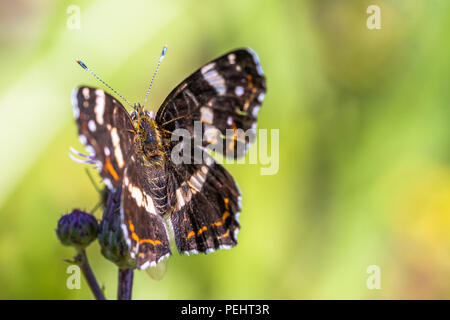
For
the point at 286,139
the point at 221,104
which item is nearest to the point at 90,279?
the point at 221,104

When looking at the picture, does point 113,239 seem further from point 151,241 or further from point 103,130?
point 103,130

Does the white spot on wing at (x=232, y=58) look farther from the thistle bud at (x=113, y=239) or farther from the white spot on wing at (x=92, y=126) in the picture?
the thistle bud at (x=113, y=239)

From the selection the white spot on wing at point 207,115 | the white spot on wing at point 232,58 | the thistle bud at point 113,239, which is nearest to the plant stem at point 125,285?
the thistle bud at point 113,239

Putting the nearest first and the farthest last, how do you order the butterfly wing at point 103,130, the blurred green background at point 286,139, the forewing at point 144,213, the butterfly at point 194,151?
the butterfly wing at point 103,130 → the forewing at point 144,213 → the butterfly at point 194,151 → the blurred green background at point 286,139

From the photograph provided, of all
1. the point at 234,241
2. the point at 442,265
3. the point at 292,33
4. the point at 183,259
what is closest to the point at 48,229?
the point at 183,259

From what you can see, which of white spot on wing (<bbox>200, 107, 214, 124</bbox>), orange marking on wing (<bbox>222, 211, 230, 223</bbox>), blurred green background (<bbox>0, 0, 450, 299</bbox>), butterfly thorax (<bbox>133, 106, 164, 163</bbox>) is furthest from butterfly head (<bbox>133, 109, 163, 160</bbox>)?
blurred green background (<bbox>0, 0, 450, 299</bbox>)

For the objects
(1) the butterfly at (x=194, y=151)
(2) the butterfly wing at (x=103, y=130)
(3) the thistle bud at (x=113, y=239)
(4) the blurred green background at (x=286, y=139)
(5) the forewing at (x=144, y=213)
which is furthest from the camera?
(4) the blurred green background at (x=286, y=139)
